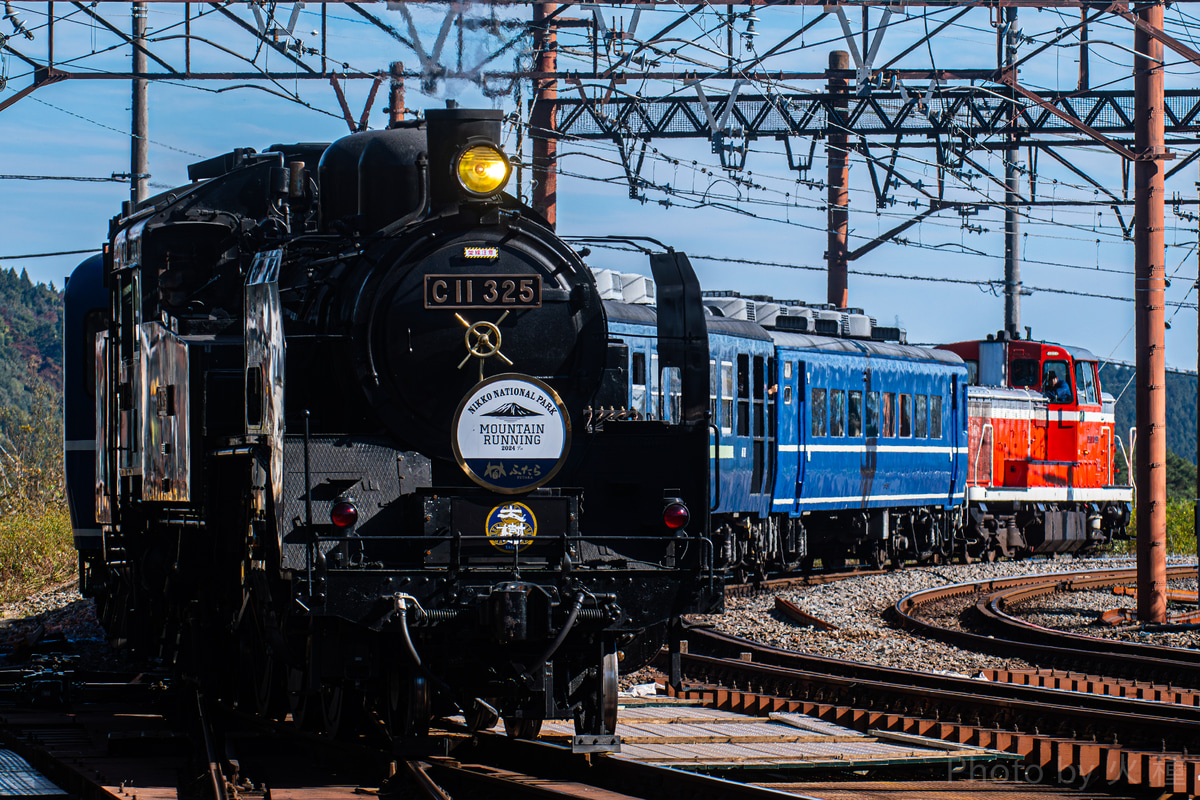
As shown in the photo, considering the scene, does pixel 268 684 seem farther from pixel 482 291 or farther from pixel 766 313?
pixel 766 313

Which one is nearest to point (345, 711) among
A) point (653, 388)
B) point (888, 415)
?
point (653, 388)

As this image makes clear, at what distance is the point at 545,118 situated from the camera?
2261 cm

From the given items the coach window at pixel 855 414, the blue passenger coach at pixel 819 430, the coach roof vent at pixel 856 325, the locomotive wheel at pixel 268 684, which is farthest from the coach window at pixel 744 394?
the locomotive wheel at pixel 268 684

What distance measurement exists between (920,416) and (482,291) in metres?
16.5

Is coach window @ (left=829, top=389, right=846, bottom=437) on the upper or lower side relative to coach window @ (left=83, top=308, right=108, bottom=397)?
lower

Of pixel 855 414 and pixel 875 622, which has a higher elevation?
pixel 855 414

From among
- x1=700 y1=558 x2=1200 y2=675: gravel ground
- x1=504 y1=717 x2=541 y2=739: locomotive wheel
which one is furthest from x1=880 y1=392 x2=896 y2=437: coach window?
x1=504 y1=717 x2=541 y2=739: locomotive wheel

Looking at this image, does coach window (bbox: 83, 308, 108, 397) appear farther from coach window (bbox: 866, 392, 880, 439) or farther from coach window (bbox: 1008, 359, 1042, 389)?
coach window (bbox: 1008, 359, 1042, 389)

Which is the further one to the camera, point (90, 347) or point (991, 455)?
point (991, 455)

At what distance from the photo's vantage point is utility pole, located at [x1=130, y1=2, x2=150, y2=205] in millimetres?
19234

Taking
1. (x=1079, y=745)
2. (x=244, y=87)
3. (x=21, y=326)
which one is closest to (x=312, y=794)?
(x=1079, y=745)

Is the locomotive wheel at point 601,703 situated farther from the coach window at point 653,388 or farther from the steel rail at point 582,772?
the coach window at point 653,388

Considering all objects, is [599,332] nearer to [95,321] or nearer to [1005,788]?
[1005,788]

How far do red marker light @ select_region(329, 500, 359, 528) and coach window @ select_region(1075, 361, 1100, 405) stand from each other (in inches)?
875
